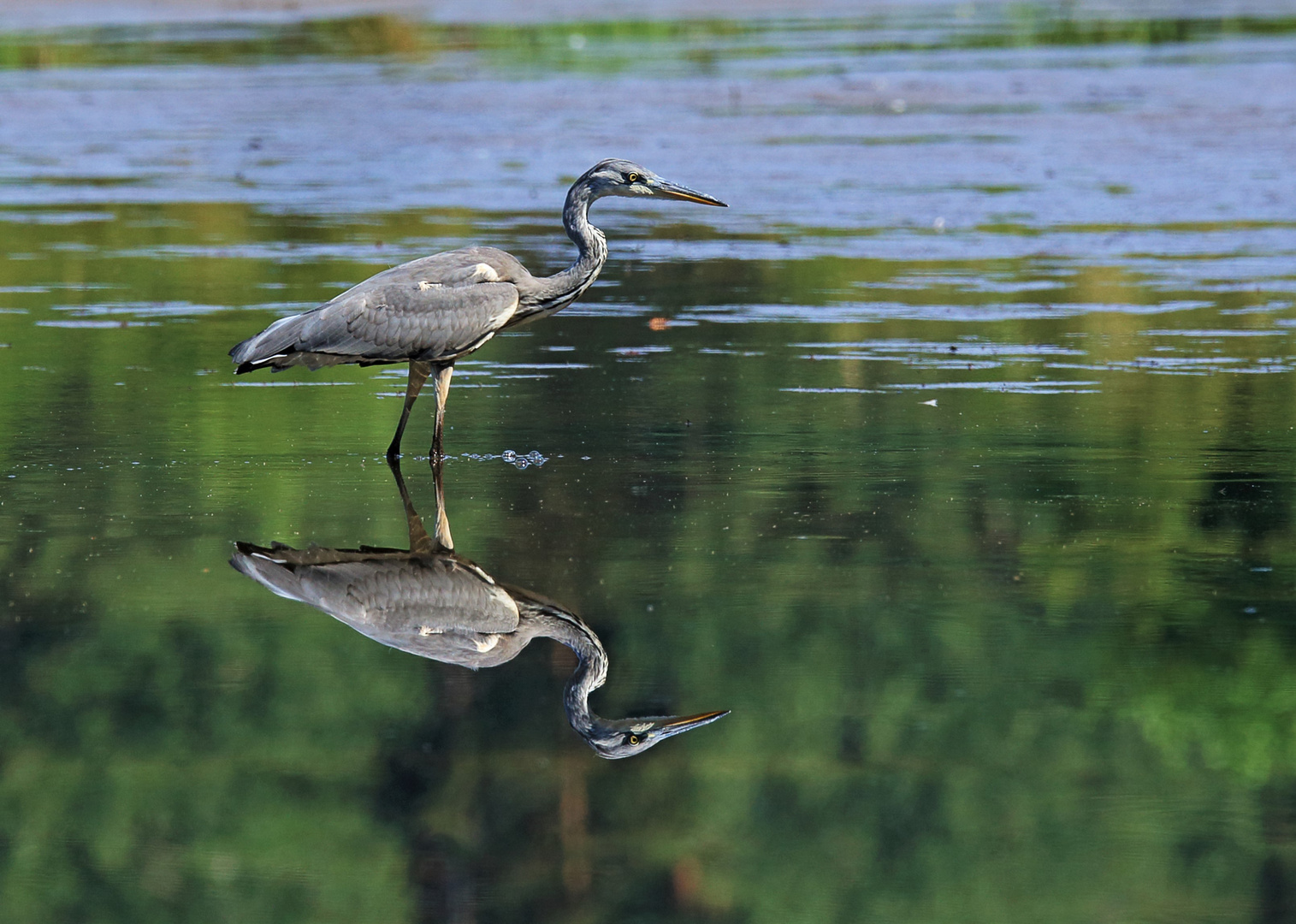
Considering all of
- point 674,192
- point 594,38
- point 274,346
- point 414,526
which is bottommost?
point 594,38

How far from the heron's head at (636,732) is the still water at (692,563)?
64 mm

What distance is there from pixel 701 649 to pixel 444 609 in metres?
0.88

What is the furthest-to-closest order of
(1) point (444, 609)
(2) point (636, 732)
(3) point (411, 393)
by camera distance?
(3) point (411, 393)
(1) point (444, 609)
(2) point (636, 732)

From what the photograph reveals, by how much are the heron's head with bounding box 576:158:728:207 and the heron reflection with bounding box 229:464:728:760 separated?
2.36 metres

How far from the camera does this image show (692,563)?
7.63 m

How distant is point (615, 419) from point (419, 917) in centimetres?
564

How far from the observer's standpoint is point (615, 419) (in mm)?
10422

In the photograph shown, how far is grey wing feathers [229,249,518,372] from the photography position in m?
9.41

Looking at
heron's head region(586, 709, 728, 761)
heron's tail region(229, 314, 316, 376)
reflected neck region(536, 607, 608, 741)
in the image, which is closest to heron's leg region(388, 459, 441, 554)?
heron's tail region(229, 314, 316, 376)

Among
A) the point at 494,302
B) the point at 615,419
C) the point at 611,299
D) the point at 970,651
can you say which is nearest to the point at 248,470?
the point at 494,302

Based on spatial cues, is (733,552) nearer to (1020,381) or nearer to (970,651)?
(970,651)

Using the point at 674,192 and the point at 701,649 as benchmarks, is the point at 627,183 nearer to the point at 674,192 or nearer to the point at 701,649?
the point at 674,192

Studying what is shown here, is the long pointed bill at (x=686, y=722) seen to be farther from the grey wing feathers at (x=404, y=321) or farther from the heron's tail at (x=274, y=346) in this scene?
the heron's tail at (x=274, y=346)

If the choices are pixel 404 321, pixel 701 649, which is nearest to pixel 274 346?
pixel 404 321
